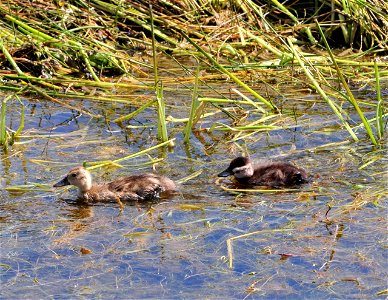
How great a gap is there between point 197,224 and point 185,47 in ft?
16.5

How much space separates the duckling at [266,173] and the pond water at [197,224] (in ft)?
0.37

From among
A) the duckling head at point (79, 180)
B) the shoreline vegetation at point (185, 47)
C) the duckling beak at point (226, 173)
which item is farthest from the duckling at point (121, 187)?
the shoreline vegetation at point (185, 47)

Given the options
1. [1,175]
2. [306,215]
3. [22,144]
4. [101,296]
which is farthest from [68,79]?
[101,296]

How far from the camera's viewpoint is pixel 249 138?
745cm

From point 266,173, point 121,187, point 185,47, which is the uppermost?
point 121,187

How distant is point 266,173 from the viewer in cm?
643

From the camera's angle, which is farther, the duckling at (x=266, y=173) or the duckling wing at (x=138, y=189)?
the duckling at (x=266, y=173)

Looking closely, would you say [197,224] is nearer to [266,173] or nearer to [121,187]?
[121,187]

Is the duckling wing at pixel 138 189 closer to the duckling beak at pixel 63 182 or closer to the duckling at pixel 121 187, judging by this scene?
the duckling at pixel 121 187

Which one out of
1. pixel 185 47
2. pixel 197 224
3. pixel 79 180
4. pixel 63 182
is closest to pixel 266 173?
pixel 197 224

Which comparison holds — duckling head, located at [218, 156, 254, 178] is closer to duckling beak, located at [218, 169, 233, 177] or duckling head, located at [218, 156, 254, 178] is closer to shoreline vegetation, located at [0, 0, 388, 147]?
duckling beak, located at [218, 169, 233, 177]

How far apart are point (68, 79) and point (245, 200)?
3.17 meters

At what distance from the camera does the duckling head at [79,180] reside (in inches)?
241

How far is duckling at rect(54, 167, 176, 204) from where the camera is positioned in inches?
238
